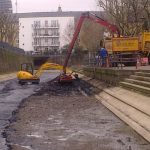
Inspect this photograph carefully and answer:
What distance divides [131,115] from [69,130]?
3.81 m

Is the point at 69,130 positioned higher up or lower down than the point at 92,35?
lower down

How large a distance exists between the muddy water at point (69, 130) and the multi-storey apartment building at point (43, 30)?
16560 centimetres

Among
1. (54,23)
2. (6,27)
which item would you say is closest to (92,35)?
(6,27)

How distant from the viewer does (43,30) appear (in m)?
192

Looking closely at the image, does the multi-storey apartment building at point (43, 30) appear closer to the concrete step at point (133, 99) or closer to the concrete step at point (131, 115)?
the concrete step at point (133, 99)

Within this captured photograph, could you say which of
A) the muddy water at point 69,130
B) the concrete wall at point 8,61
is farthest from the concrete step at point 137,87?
the concrete wall at point 8,61

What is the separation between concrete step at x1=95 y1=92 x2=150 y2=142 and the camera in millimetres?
14922

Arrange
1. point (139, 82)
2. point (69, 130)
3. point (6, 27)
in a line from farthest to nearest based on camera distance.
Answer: point (6, 27), point (139, 82), point (69, 130)

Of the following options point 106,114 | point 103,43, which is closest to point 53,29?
point 103,43

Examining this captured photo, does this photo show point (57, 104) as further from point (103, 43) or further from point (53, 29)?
point (53, 29)

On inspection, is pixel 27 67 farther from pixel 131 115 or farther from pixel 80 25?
pixel 131 115

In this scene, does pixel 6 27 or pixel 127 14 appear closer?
pixel 127 14

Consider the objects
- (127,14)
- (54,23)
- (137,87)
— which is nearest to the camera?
(137,87)

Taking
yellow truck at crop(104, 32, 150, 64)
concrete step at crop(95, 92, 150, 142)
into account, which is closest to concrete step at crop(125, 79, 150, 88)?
concrete step at crop(95, 92, 150, 142)
